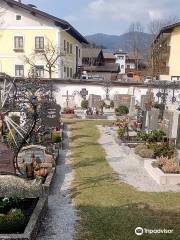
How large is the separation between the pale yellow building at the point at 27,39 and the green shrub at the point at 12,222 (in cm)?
3380

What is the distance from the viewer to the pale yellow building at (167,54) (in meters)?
44.6

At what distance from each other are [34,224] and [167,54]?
Answer: 136ft

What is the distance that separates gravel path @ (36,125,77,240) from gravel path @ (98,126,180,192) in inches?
65.4

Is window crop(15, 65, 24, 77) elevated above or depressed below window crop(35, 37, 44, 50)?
below

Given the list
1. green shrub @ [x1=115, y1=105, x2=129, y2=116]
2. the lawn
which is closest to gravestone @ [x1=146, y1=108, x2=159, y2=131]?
the lawn

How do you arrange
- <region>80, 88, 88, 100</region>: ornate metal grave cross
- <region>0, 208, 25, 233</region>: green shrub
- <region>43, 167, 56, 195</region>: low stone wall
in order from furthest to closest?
<region>80, 88, 88, 100</region>: ornate metal grave cross, <region>43, 167, 56, 195</region>: low stone wall, <region>0, 208, 25, 233</region>: green shrub

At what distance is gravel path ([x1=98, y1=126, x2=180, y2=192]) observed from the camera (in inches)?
470

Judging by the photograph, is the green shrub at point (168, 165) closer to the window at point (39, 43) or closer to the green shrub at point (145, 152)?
the green shrub at point (145, 152)

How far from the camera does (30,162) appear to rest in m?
12.9

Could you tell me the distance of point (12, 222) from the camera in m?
7.87

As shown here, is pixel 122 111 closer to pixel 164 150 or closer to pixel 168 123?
pixel 168 123

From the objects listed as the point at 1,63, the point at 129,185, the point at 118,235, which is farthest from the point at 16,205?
the point at 1,63

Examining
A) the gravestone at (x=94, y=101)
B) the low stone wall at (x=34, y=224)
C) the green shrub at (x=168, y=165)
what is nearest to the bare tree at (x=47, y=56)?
the gravestone at (x=94, y=101)

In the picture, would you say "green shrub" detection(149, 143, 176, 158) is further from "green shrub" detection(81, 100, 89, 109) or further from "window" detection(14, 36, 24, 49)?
"window" detection(14, 36, 24, 49)
